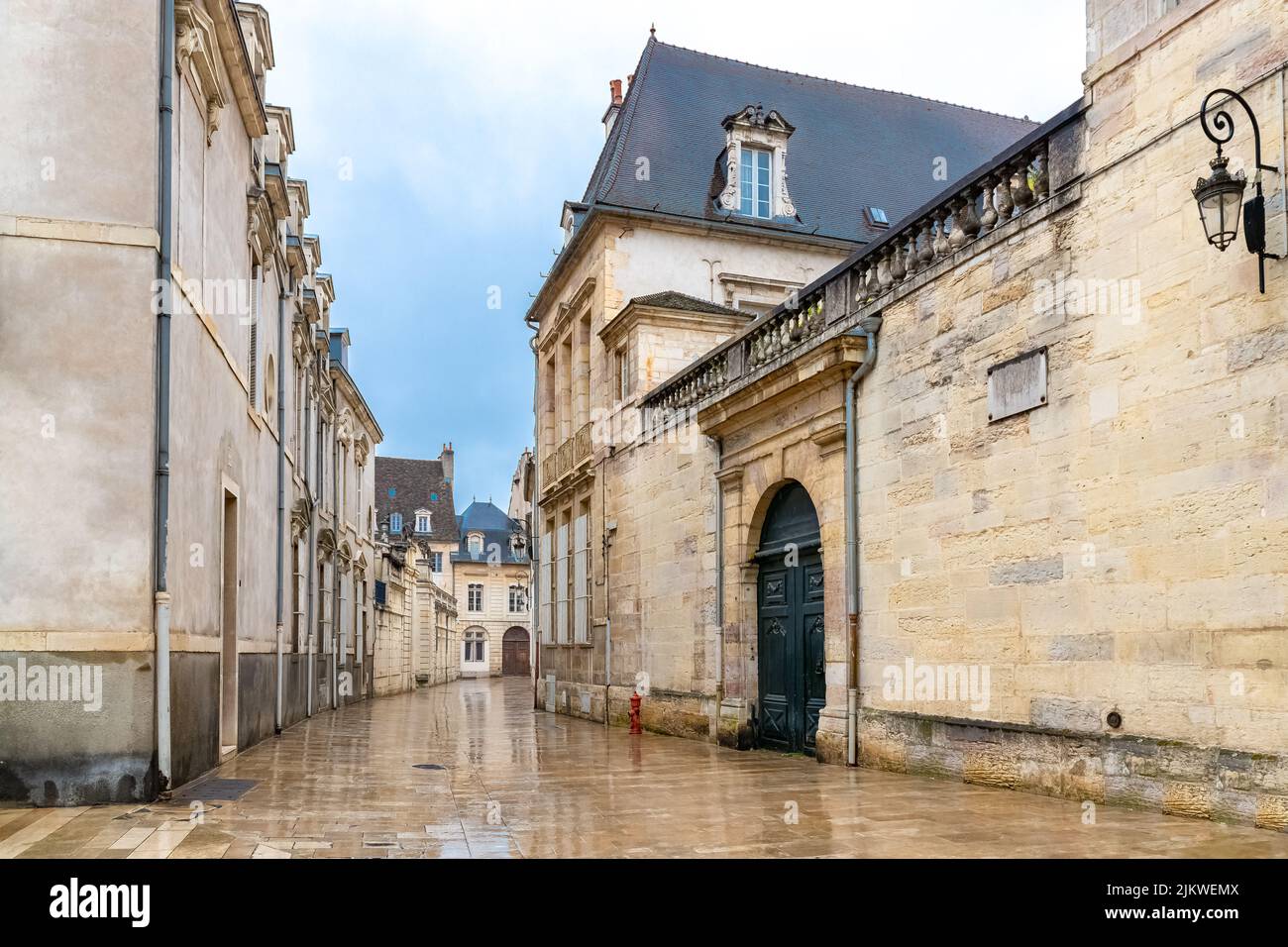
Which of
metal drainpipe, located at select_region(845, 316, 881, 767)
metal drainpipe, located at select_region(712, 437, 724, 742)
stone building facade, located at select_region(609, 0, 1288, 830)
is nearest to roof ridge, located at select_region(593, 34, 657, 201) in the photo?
metal drainpipe, located at select_region(712, 437, 724, 742)

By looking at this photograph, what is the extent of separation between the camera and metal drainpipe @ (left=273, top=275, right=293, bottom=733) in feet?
49.7

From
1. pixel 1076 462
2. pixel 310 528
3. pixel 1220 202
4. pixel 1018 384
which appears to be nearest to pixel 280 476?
pixel 310 528

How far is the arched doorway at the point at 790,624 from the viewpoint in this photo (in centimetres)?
1138

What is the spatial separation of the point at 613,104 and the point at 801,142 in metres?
4.40

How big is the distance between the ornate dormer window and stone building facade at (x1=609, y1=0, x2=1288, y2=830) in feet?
29.6

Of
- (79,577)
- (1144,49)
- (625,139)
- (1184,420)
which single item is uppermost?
(625,139)

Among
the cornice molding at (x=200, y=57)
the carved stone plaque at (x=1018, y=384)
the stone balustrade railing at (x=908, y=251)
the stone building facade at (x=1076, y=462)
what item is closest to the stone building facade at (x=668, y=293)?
the stone balustrade railing at (x=908, y=251)

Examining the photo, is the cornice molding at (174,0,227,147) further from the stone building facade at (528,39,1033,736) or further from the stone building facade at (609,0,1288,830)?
the stone building facade at (528,39,1033,736)

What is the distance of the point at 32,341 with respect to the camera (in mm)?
7867

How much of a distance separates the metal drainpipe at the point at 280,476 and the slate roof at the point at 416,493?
4388 centimetres

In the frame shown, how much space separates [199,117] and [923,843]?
805cm

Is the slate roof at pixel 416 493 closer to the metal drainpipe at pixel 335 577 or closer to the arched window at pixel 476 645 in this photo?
the arched window at pixel 476 645

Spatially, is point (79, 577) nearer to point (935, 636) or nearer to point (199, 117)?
point (199, 117)
